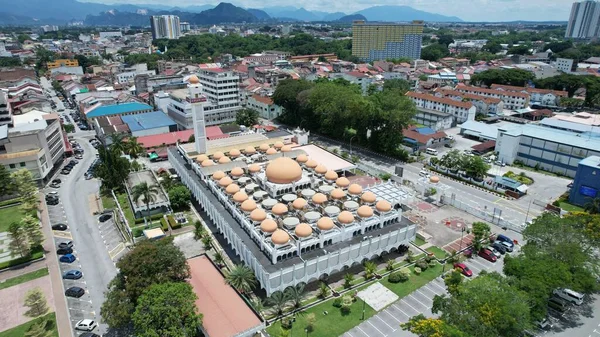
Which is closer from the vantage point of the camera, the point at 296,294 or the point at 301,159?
the point at 296,294

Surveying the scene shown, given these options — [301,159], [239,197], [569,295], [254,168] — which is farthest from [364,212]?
[569,295]

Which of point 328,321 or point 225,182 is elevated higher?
point 225,182

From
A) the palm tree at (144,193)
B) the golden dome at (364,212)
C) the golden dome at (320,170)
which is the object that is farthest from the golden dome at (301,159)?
the palm tree at (144,193)

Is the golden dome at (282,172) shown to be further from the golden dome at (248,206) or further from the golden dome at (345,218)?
the golden dome at (345,218)

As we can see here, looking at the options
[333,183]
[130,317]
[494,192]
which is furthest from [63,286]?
[494,192]

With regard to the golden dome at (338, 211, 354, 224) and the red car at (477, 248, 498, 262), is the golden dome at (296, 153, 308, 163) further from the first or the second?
the red car at (477, 248, 498, 262)

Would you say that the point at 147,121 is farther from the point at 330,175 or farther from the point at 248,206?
the point at 248,206

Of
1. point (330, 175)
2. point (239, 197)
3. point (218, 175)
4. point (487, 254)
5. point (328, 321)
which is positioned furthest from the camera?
point (330, 175)
